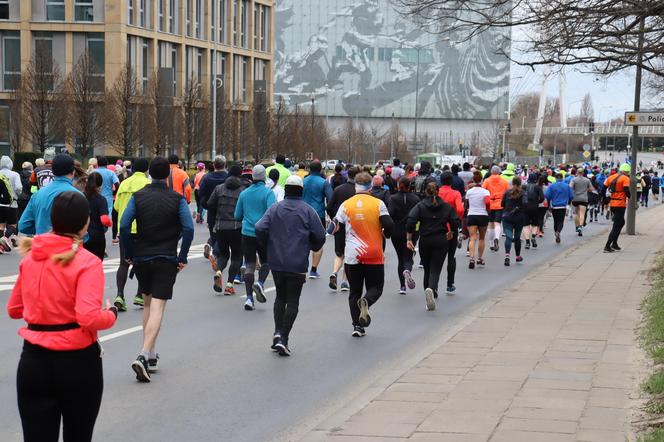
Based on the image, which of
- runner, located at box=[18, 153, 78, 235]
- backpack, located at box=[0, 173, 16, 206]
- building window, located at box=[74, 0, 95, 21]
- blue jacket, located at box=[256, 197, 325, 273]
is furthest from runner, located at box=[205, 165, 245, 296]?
building window, located at box=[74, 0, 95, 21]

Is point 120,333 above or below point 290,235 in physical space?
below

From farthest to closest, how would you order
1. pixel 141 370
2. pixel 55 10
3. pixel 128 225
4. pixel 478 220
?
pixel 55 10 → pixel 478 220 → pixel 128 225 → pixel 141 370

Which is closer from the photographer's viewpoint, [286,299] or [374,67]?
[286,299]

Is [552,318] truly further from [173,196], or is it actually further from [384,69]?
[384,69]

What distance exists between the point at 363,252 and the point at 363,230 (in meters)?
0.25

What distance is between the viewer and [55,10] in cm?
5928

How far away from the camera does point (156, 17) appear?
6275cm

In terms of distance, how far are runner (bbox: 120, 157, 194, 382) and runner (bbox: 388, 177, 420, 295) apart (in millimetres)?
6266

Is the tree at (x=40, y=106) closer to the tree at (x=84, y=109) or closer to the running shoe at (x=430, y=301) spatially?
the tree at (x=84, y=109)

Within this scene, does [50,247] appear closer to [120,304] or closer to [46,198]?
[46,198]

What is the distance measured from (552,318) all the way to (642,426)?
19.3 ft

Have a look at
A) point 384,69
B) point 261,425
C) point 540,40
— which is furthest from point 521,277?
point 384,69

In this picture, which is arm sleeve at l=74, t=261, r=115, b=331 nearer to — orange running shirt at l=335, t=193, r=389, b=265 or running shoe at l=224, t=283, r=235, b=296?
orange running shirt at l=335, t=193, r=389, b=265

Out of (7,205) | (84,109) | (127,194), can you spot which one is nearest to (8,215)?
(7,205)
